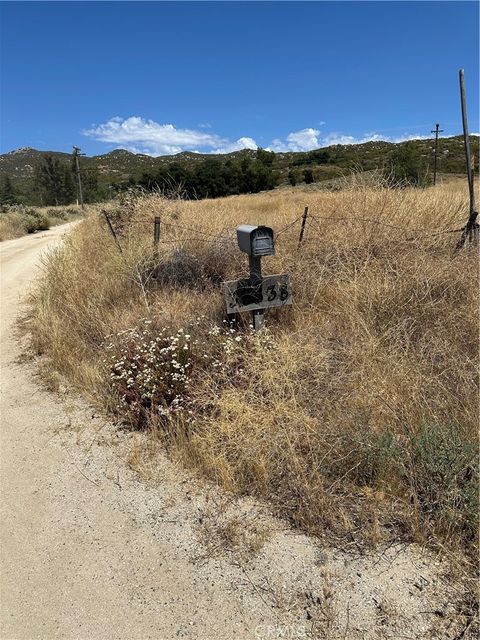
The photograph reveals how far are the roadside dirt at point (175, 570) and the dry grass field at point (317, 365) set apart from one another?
198 mm

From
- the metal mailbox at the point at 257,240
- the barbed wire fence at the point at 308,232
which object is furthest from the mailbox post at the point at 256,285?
the barbed wire fence at the point at 308,232

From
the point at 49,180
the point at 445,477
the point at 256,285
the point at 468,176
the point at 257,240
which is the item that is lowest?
the point at 445,477

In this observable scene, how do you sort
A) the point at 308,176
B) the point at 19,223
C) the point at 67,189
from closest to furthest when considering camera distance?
the point at 19,223
the point at 308,176
the point at 67,189

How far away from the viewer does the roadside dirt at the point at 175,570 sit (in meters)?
2.03

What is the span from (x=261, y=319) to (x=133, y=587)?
2.68m

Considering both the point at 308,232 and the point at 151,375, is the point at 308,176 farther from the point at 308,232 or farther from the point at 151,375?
the point at 151,375

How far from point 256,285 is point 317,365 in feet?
3.25

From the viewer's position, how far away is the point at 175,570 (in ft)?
7.64

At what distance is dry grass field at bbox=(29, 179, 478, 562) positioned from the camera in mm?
2637

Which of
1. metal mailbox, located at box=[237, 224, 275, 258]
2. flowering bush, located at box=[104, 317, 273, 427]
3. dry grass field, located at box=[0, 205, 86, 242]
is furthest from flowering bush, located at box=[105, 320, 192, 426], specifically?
dry grass field, located at box=[0, 205, 86, 242]

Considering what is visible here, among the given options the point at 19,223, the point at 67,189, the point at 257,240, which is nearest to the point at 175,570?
the point at 257,240

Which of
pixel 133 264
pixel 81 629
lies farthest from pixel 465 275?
pixel 81 629

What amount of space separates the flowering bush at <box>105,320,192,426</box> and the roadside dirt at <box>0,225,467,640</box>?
536 millimetres

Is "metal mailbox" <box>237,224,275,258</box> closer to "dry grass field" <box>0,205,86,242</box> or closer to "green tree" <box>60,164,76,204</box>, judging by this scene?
"dry grass field" <box>0,205,86,242</box>
